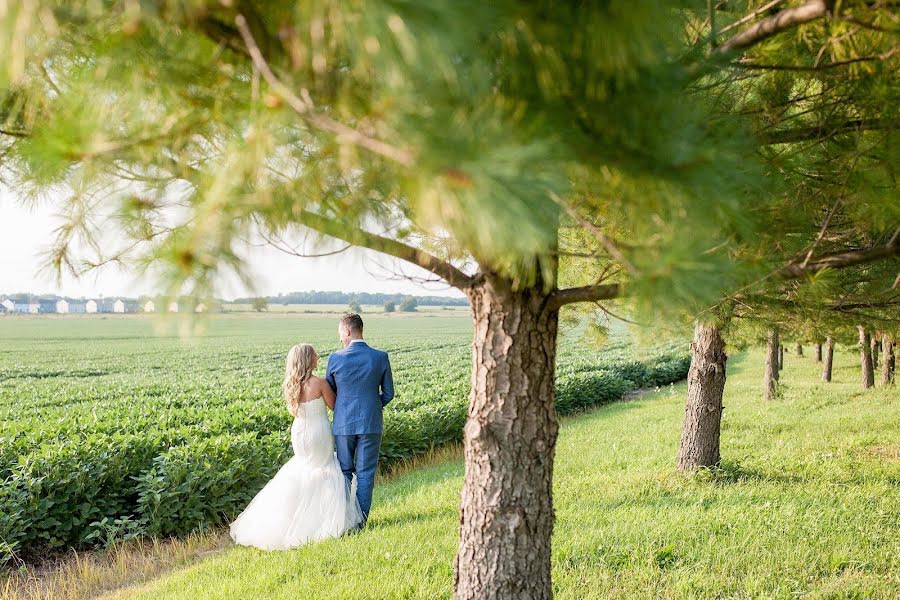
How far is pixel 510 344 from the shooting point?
271 cm

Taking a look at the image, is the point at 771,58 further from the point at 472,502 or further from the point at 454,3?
the point at 472,502

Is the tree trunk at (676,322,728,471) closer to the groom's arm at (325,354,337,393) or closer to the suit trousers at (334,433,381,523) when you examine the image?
the suit trousers at (334,433,381,523)

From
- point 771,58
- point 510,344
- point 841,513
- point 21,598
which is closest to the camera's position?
point 771,58

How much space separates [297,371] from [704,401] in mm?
4426

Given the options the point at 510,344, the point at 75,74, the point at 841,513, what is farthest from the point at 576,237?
the point at 841,513

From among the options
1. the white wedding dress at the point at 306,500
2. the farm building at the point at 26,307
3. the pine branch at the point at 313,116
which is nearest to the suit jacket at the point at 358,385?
the white wedding dress at the point at 306,500

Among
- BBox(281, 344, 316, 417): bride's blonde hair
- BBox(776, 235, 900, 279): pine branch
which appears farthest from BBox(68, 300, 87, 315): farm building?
BBox(776, 235, 900, 279): pine branch

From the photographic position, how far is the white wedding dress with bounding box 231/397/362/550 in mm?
5559

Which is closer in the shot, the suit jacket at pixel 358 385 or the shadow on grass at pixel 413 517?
the suit jacket at pixel 358 385

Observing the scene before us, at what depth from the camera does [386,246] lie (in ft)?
7.64

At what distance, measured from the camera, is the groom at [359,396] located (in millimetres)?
5672

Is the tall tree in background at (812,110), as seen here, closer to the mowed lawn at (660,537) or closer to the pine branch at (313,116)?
the pine branch at (313,116)

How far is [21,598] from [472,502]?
4.12 m

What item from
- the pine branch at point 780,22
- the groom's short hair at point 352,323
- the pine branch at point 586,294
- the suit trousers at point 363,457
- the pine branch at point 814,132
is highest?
the pine branch at point 780,22
